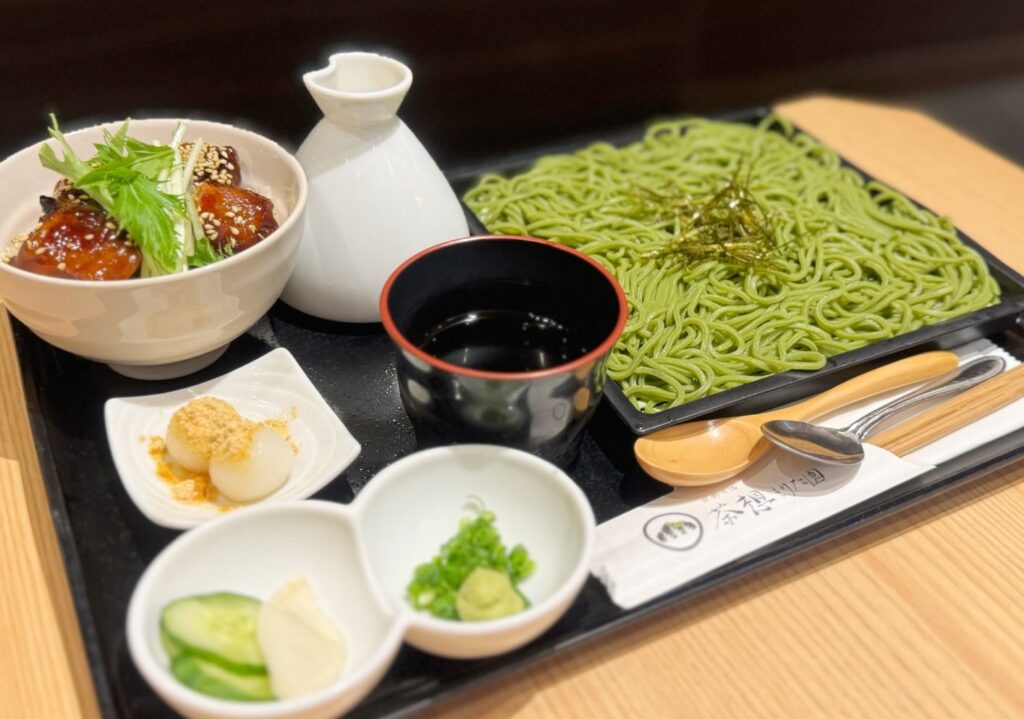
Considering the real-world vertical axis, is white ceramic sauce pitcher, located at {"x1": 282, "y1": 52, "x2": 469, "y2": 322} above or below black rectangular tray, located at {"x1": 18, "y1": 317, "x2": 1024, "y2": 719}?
above

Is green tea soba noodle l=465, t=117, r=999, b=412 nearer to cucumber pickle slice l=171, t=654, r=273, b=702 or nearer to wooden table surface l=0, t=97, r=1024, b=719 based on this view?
wooden table surface l=0, t=97, r=1024, b=719

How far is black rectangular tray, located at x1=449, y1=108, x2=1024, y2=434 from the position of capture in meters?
1.26

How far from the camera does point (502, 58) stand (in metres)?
2.20

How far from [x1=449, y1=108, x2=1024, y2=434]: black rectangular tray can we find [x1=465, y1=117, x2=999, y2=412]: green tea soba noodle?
36 mm

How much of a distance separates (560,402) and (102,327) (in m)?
0.65

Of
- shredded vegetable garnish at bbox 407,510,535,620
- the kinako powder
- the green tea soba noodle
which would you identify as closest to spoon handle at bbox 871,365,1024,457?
the green tea soba noodle

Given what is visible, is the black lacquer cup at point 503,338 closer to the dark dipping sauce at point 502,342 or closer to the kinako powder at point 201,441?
the dark dipping sauce at point 502,342

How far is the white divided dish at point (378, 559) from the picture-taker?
88 centimetres

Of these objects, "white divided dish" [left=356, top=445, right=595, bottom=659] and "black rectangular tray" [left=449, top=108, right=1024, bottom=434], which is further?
"black rectangular tray" [left=449, top=108, right=1024, bottom=434]

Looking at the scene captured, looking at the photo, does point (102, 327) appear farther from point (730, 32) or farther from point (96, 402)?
point (730, 32)

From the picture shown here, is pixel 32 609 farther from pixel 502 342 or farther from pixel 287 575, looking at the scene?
pixel 502 342

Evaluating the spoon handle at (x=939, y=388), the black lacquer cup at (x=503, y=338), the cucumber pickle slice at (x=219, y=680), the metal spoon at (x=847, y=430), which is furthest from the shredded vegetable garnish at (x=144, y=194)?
the spoon handle at (x=939, y=388)

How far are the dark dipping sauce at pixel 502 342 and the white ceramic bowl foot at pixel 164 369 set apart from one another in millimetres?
379

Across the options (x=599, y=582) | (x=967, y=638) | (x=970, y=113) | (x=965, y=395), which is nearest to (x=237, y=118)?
(x=599, y=582)
